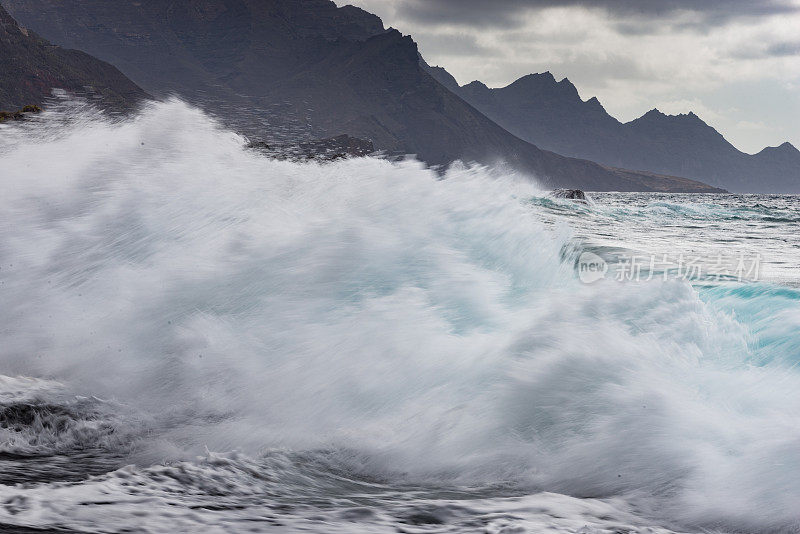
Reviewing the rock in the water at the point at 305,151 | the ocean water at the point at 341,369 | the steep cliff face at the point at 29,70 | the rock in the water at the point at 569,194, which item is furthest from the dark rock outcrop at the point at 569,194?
the steep cliff face at the point at 29,70

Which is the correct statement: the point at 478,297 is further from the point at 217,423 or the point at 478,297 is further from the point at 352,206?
the point at 217,423

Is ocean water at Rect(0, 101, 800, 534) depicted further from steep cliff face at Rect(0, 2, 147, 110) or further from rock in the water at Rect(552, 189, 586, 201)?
steep cliff face at Rect(0, 2, 147, 110)

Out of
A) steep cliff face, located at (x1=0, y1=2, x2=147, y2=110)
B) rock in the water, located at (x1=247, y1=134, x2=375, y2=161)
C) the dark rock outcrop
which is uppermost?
steep cliff face, located at (x1=0, y1=2, x2=147, y2=110)

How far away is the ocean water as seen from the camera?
92.5 inches

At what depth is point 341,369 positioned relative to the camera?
3455 millimetres

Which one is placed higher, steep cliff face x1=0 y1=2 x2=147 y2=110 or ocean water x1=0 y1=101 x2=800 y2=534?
steep cliff face x1=0 y1=2 x2=147 y2=110

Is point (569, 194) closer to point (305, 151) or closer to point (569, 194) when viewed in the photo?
point (569, 194)

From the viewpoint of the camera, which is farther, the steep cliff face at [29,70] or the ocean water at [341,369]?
the steep cliff face at [29,70]

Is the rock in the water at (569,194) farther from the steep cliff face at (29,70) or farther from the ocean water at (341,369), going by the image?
the steep cliff face at (29,70)

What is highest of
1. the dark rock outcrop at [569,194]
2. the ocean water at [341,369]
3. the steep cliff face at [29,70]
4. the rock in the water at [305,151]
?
the steep cliff face at [29,70]

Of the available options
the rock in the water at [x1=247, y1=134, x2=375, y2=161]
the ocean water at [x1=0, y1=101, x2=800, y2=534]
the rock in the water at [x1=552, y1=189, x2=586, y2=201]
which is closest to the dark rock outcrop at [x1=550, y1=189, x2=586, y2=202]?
the rock in the water at [x1=552, y1=189, x2=586, y2=201]

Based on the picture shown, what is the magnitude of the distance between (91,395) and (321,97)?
187518 mm

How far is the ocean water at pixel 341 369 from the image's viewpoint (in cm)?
235

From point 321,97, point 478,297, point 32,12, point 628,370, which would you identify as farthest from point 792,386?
point 32,12
